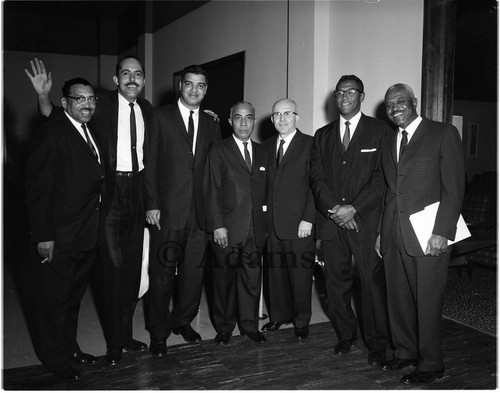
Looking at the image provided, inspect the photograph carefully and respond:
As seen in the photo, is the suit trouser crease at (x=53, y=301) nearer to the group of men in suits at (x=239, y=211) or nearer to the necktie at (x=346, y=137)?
the group of men in suits at (x=239, y=211)

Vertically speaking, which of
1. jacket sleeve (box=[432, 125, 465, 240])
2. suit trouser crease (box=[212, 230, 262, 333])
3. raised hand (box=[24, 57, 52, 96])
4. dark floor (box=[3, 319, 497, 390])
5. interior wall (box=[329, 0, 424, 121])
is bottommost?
dark floor (box=[3, 319, 497, 390])

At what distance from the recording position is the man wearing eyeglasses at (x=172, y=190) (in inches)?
124

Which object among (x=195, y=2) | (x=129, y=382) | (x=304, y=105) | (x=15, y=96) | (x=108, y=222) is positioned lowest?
(x=129, y=382)

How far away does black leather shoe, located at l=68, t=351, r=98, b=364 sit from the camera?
2.93 m

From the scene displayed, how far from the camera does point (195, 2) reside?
21.5 ft

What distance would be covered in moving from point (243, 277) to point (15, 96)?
6.72 m

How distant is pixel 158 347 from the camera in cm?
311

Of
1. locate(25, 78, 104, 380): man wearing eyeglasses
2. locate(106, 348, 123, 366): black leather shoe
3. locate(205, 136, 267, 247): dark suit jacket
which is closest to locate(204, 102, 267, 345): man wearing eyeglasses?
locate(205, 136, 267, 247): dark suit jacket

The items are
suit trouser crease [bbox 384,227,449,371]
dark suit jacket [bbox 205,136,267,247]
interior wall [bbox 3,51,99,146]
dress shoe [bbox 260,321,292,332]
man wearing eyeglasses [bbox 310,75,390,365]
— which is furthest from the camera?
interior wall [bbox 3,51,99,146]

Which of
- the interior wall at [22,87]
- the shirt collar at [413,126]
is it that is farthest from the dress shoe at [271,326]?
the interior wall at [22,87]

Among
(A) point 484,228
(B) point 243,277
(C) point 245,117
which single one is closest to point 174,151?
(C) point 245,117

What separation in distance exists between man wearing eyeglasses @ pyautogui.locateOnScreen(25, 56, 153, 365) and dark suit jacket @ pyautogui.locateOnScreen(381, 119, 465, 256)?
149cm

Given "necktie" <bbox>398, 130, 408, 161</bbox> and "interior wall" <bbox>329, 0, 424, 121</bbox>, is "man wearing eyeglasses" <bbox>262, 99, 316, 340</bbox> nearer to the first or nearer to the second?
"necktie" <bbox>398, 130, 408, 161</bbox>

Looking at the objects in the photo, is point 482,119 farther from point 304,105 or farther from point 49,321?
point 49,321
